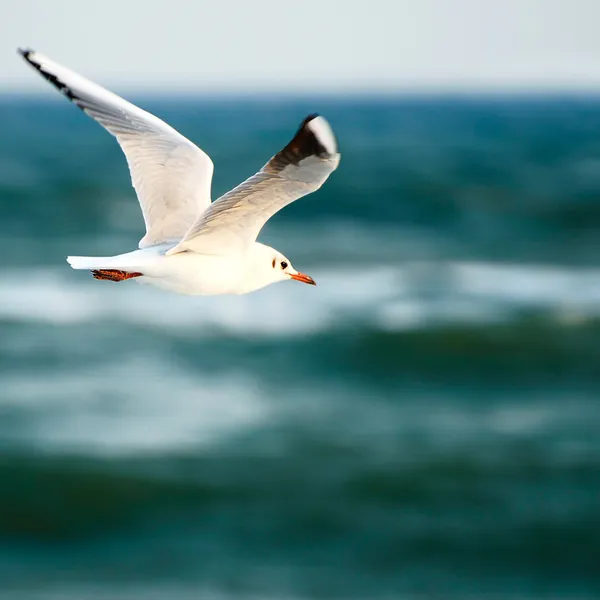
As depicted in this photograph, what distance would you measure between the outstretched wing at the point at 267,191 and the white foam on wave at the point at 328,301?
1564 centimetres

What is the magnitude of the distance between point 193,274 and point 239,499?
9930 mm

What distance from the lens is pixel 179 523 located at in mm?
15266

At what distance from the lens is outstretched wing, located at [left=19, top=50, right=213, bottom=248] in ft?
23.9

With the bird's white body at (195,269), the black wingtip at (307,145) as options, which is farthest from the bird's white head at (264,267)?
the black wingtip at (307,145)

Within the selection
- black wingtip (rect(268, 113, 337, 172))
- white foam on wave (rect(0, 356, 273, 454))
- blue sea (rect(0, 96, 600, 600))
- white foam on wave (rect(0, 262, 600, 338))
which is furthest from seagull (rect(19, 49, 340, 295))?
white foam on wave (rect(0, 262, 600, 338))

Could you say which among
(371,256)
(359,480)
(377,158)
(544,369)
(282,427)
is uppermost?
(377,158)

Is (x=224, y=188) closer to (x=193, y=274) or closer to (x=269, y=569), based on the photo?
(x=269, y=569)

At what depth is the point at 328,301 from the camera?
81.4 ft

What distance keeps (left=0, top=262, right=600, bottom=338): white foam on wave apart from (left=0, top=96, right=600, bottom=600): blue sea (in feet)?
0.24

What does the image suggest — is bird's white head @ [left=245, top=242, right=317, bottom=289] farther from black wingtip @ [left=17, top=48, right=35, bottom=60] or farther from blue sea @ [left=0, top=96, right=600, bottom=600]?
blue sea @ [left=0, top=96, right=600, bottom=600]

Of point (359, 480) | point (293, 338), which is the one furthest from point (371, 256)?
point (359, 480)

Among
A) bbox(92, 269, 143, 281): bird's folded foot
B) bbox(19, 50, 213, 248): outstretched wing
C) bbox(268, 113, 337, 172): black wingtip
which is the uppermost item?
bbox(19, 50, 213, 248): outstretched wing

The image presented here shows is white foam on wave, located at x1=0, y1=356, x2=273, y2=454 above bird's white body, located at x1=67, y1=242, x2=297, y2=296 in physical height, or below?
above

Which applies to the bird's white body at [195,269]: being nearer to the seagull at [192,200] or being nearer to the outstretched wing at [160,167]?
the seagull at [192,200]
